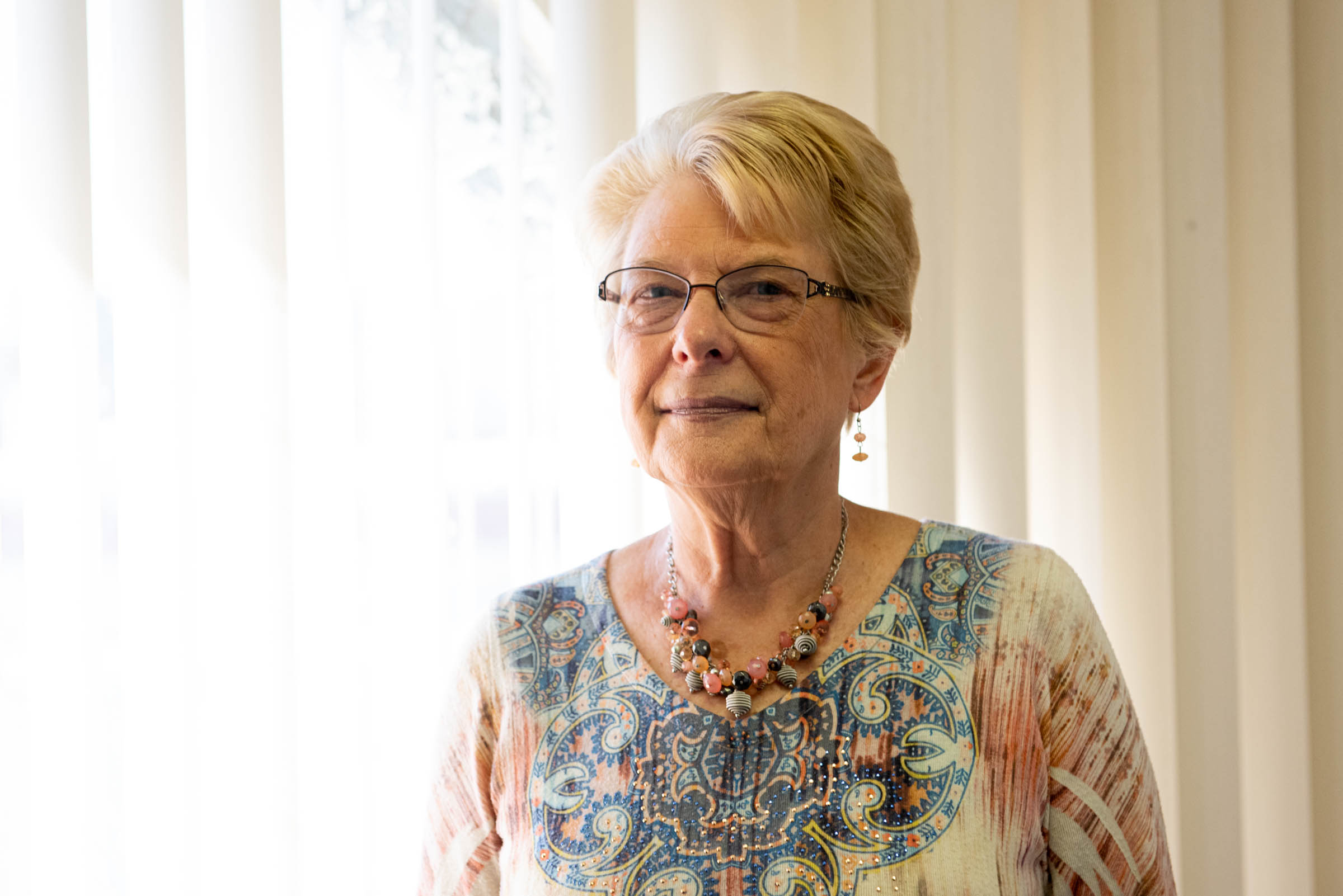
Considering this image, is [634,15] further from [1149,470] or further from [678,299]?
[1149,470]

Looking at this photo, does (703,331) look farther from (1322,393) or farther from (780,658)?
(1322,393)

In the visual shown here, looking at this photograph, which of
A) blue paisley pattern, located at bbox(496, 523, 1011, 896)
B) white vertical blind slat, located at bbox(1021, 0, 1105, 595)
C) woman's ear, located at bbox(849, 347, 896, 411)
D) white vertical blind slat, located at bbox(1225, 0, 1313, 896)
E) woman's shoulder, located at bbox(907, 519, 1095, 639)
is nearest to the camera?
blue paisley pattern, located at bbox(496, 523, 1011, 896)

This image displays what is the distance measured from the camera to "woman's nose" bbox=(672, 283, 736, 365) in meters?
1.20

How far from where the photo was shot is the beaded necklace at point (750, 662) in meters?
1.23

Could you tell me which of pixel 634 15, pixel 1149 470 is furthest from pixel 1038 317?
pixel 634 15

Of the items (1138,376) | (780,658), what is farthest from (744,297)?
(1138,376)

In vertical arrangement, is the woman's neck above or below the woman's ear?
below

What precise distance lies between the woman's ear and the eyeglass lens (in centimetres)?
17

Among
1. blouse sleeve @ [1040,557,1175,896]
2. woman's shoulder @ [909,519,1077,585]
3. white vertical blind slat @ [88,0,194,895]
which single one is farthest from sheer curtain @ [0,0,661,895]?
blouse sleeve @ [1040,557,1175,896]

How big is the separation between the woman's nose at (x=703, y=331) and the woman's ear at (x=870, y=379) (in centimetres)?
22

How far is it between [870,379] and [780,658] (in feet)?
1.26

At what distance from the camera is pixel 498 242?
161 centimetres

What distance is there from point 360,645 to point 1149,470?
1.58 metres

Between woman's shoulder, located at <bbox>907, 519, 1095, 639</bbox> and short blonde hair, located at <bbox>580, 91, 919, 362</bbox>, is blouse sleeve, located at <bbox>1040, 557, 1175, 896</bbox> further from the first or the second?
short blonde hair, located at <bbox>580, 91, 919, 362</bbox>
